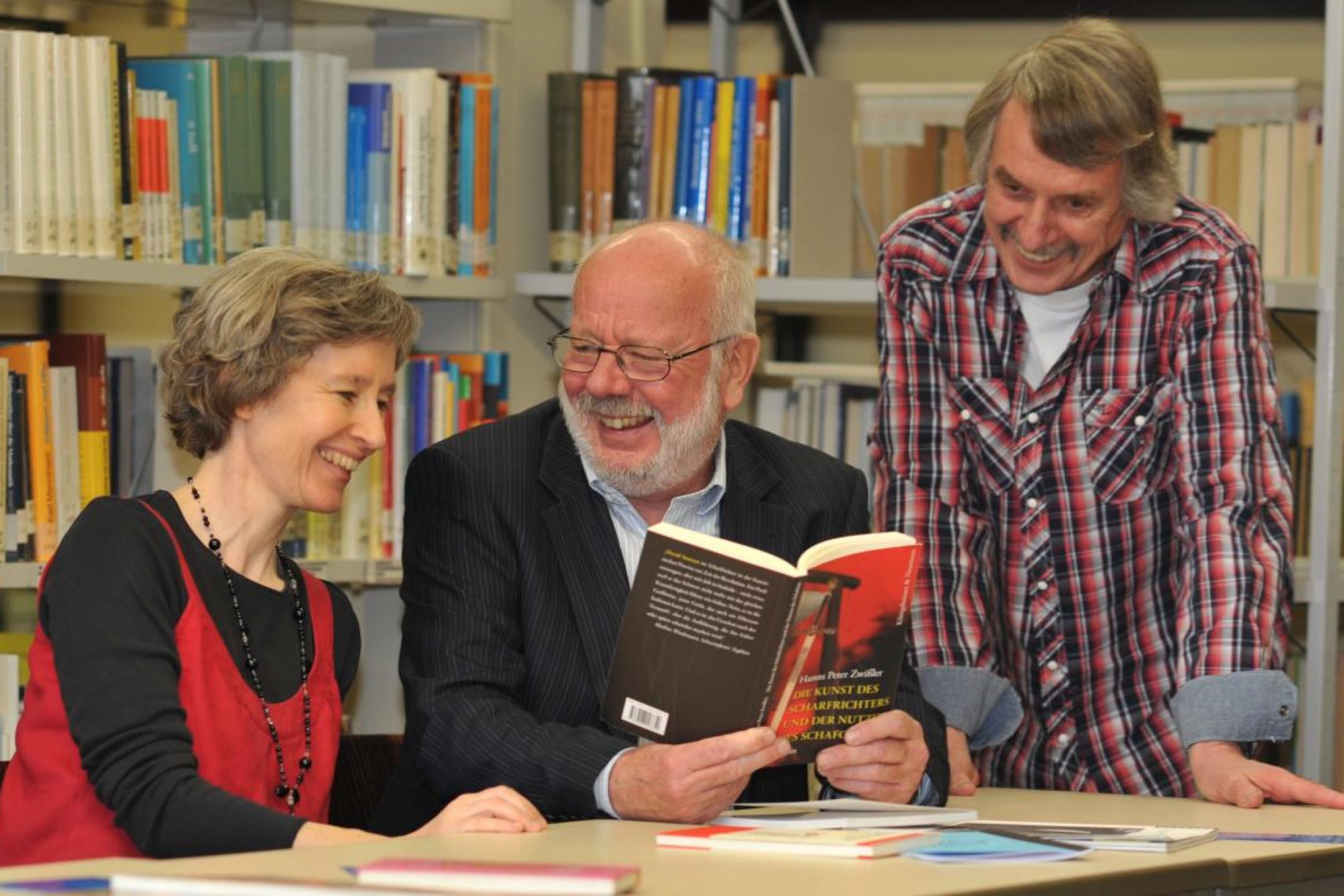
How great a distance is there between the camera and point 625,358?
96.7 inches

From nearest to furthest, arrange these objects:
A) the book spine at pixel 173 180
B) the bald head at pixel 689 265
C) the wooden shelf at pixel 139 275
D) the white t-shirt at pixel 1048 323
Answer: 1. the bald head at pixel 689 265
2. the white t-shirt at pixel 1048 323
3. the wooden shelf at pixel 139 275
4. the book spine at pixel 173 180

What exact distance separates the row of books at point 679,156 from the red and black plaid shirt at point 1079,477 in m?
1.02

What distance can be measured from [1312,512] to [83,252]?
2316mm

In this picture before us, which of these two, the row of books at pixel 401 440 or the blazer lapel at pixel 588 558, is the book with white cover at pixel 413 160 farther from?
the blazer lapel at pixel 588 558

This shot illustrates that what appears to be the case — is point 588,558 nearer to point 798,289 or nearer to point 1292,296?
point 798,289

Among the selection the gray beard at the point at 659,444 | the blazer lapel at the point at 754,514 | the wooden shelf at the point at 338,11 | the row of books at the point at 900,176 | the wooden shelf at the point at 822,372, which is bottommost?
the blazer lapel at the point at 754,514

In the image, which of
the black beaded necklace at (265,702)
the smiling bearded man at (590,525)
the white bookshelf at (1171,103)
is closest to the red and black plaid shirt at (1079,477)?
the smiling bearded man at (590,525)

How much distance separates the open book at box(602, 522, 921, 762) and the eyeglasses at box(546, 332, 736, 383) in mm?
441

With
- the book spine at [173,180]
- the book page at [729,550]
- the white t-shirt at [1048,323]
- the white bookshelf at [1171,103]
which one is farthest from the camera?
the white bookshelf at [1171,103]

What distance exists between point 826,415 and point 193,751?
2.29 metres

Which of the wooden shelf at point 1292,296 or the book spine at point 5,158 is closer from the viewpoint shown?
the book spine at point 5,158

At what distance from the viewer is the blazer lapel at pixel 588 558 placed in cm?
238

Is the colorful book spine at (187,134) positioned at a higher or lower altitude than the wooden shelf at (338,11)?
lower

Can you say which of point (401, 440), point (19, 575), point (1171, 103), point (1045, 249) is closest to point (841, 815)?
point (1045, 249)
